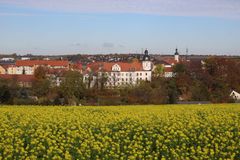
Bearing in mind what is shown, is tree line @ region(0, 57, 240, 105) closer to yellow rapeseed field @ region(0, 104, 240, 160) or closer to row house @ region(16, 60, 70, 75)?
yellow rapeseed field @ region(0, 104, 240, 160)

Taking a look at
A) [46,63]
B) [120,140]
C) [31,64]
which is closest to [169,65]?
[46,63]

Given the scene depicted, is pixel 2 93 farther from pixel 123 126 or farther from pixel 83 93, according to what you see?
pixel 123 126

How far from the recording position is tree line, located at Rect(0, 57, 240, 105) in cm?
4859

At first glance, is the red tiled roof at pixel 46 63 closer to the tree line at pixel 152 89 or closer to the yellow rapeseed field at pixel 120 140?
the tree line at pixel 152 89

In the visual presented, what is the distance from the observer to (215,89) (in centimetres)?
6319

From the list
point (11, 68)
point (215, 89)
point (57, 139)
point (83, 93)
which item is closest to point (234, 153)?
point (57, 139)

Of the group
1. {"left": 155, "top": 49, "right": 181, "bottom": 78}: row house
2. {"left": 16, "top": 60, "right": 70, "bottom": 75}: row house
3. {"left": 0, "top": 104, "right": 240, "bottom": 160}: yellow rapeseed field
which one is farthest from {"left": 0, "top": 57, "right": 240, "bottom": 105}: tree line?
{"left": 16, "top": 60, "right": 70, "bottom": 75}: row house

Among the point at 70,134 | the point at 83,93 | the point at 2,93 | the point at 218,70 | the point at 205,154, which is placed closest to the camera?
the point at 205,154

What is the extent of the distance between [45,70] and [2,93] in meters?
52.3

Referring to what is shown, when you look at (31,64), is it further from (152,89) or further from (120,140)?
(120,140)

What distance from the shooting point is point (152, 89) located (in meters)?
56.6

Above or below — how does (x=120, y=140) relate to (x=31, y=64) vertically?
below

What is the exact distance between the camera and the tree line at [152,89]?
48594mm

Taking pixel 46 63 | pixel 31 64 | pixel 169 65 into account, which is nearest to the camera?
pixel 46 63
